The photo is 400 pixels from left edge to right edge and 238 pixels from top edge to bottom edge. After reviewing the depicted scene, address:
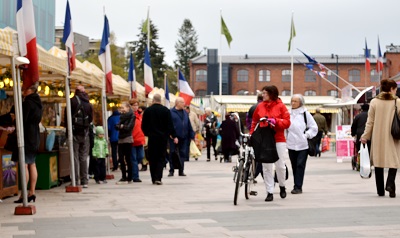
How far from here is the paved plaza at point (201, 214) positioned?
9.98 metres

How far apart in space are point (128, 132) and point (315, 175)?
5419mm

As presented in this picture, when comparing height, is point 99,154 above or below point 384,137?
below

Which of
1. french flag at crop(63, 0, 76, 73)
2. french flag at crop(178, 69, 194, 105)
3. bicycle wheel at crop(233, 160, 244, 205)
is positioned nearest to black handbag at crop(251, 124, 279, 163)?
bicycle wheel at crop(233, 160, 244, 205)

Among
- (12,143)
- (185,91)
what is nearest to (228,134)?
(185,91)

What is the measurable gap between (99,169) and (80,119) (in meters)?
2.46

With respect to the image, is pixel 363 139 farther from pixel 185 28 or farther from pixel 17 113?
pixel 185 28

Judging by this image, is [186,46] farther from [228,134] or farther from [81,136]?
[81,136]

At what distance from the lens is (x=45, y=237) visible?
965 centimetres

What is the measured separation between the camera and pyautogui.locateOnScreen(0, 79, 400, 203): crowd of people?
46.7 feet

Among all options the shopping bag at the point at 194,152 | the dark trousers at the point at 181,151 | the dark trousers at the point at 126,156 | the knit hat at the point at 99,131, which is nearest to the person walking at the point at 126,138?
the dark trousers at the point at 126,156

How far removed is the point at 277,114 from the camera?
14.4m

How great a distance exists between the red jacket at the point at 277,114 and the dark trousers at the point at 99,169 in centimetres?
623

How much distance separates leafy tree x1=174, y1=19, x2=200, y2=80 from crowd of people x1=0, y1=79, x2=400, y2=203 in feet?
419

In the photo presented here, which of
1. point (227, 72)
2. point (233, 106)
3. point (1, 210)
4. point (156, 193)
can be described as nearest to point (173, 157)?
point (156, 193)
